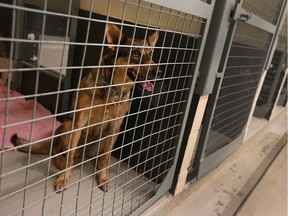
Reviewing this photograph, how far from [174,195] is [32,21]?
206 cm

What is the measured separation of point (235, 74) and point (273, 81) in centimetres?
218

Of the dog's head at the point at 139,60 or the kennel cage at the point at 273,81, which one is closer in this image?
the dog's head at the point at 139,60

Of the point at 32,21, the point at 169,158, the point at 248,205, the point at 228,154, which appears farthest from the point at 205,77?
the point at 32,21

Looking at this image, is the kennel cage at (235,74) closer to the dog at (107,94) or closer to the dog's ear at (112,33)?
the dog at (107,94)

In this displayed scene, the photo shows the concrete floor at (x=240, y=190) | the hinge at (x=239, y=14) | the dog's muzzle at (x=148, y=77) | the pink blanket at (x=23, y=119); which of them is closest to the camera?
the dog's muzzle at (x=148, y=77)

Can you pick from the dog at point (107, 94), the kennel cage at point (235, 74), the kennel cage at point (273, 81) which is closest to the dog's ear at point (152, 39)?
the dog at point (107, 94)

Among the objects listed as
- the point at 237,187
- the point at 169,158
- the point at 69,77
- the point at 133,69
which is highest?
the point at 133,69

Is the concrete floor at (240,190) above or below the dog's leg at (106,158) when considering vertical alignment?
below

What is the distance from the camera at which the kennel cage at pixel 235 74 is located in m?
1.79

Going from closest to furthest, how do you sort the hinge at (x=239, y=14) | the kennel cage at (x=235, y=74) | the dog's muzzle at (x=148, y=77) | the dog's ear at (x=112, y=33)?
1. the dog's ear at (x=112, y=33)
2. the dog's muzzle at (x=148, y=77)
3. the hinge at (x=239, y=14)
4. the kennel cage at (x=235, y=74)

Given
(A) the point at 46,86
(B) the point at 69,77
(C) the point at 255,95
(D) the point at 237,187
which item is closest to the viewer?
(D) the point at 237,187

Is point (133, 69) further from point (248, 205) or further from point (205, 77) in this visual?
point (248, 205)

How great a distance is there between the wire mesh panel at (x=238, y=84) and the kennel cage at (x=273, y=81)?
4.69ft

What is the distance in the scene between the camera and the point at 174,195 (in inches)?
77.3
